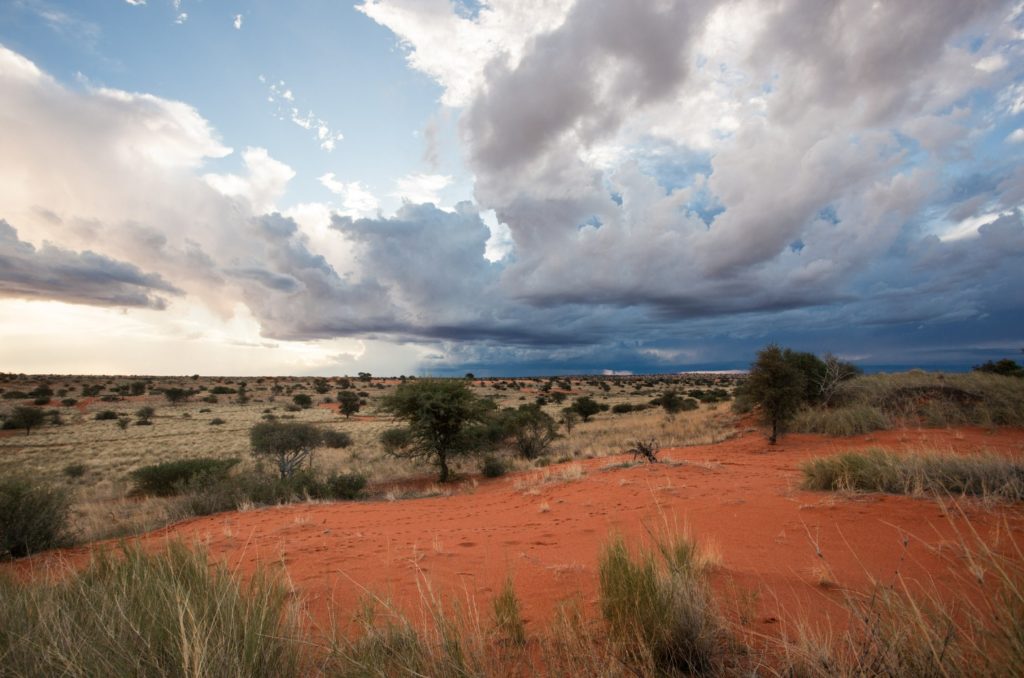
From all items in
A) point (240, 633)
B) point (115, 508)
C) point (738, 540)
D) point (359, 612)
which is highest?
point (240, 633)

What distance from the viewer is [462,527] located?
9852mm

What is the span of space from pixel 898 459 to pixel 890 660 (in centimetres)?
983

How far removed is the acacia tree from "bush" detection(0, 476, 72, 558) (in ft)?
37.9

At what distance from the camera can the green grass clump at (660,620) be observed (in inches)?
122

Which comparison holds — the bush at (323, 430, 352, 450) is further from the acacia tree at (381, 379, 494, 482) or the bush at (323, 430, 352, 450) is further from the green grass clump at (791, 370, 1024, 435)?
the green grass clump at (791, 370, 1024, 435)

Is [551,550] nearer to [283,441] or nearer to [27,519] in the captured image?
[27,519]

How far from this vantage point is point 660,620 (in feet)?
10.7

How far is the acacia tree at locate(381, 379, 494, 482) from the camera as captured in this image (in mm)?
20281

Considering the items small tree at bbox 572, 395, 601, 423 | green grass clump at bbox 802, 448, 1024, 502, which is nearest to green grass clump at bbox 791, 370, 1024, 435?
green grass clump at bbox 802, 448, 1024, 502

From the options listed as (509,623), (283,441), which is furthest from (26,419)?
(509,623)

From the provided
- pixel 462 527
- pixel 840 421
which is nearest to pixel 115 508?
pixel 462 527

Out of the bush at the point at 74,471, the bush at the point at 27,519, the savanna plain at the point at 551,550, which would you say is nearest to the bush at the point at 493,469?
the savanna plain at the point at 551,550

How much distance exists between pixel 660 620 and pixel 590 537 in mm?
4956

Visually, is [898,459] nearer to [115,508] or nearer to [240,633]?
[240,633]
